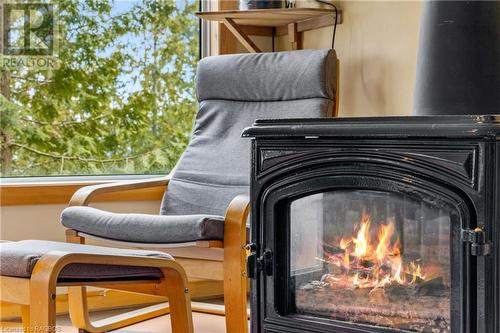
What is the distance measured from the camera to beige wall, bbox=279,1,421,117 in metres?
3.37

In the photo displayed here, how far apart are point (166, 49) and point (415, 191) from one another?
2311mm

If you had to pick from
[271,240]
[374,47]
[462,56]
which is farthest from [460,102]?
[374,47]

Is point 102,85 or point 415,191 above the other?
point 102,85

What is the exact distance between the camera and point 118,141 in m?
4.09

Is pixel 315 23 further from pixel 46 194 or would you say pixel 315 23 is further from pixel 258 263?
pixel 258 263

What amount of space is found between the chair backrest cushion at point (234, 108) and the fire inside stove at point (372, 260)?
1.15m

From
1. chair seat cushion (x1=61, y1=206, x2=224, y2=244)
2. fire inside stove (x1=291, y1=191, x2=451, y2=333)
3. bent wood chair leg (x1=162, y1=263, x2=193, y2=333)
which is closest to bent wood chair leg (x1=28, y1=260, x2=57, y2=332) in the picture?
bent wood chair leg (x1=162, y1=263, x2=193, y2=333)

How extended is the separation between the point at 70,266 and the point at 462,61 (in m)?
1.24

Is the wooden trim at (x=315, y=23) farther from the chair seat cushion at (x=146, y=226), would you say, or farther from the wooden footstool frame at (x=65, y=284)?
the wooden footstool frame at (x=65, y=284)

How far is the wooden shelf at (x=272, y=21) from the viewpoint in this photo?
3727 millimetres

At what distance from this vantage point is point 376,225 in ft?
7.27

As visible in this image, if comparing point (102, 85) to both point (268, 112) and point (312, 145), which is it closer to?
point (268, 112)

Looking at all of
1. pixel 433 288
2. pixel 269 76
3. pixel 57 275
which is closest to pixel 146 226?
pixel 57 275

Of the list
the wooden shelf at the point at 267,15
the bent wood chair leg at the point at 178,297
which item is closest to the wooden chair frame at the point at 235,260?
the bent wood chair leg at the point at 178,297
